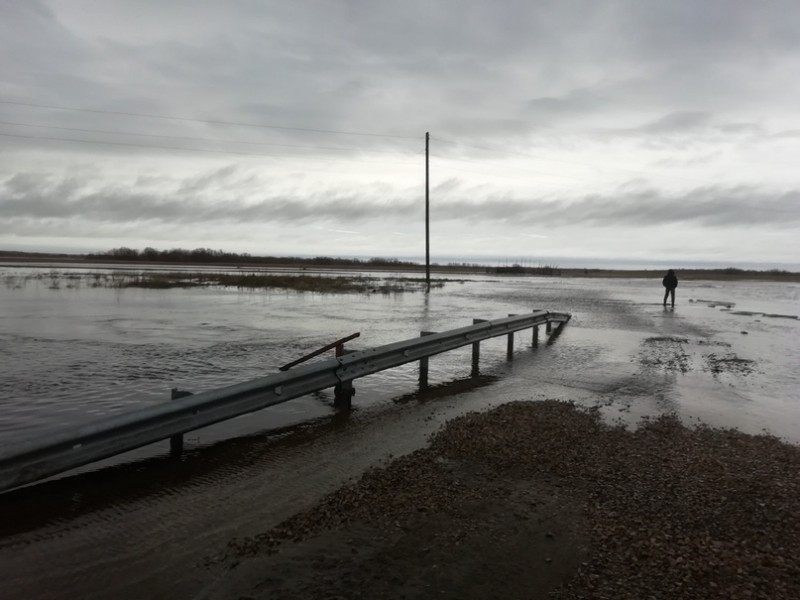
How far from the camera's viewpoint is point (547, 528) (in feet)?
14.5

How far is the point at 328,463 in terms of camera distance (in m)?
6.06

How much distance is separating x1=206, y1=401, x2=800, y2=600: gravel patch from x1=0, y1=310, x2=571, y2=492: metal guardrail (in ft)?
6.43

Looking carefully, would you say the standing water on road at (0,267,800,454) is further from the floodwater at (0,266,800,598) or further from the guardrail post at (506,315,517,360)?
the guardrail post at (506,315,517,360)

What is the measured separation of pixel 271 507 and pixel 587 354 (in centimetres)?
1060

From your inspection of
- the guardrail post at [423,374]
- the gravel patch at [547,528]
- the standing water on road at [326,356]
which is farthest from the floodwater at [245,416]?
the gravel patch at [547,528]

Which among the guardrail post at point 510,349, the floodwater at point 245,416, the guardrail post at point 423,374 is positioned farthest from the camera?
the guardrail post at point 510,349

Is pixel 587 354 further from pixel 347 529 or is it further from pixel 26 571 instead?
pixel 26 571

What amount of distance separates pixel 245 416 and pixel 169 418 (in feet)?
6.87

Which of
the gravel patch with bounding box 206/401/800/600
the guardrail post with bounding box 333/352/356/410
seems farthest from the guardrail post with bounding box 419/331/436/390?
the gravel patch with bounding box 206/401/800/600

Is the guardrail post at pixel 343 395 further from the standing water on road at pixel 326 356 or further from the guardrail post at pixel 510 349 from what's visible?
the guardrail post at pixel 510 349

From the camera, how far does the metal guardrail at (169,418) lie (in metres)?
4.66

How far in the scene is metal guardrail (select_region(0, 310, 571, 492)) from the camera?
4656 mm

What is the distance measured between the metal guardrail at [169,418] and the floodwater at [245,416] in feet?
1.34

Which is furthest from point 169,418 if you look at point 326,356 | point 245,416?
point 326,356
